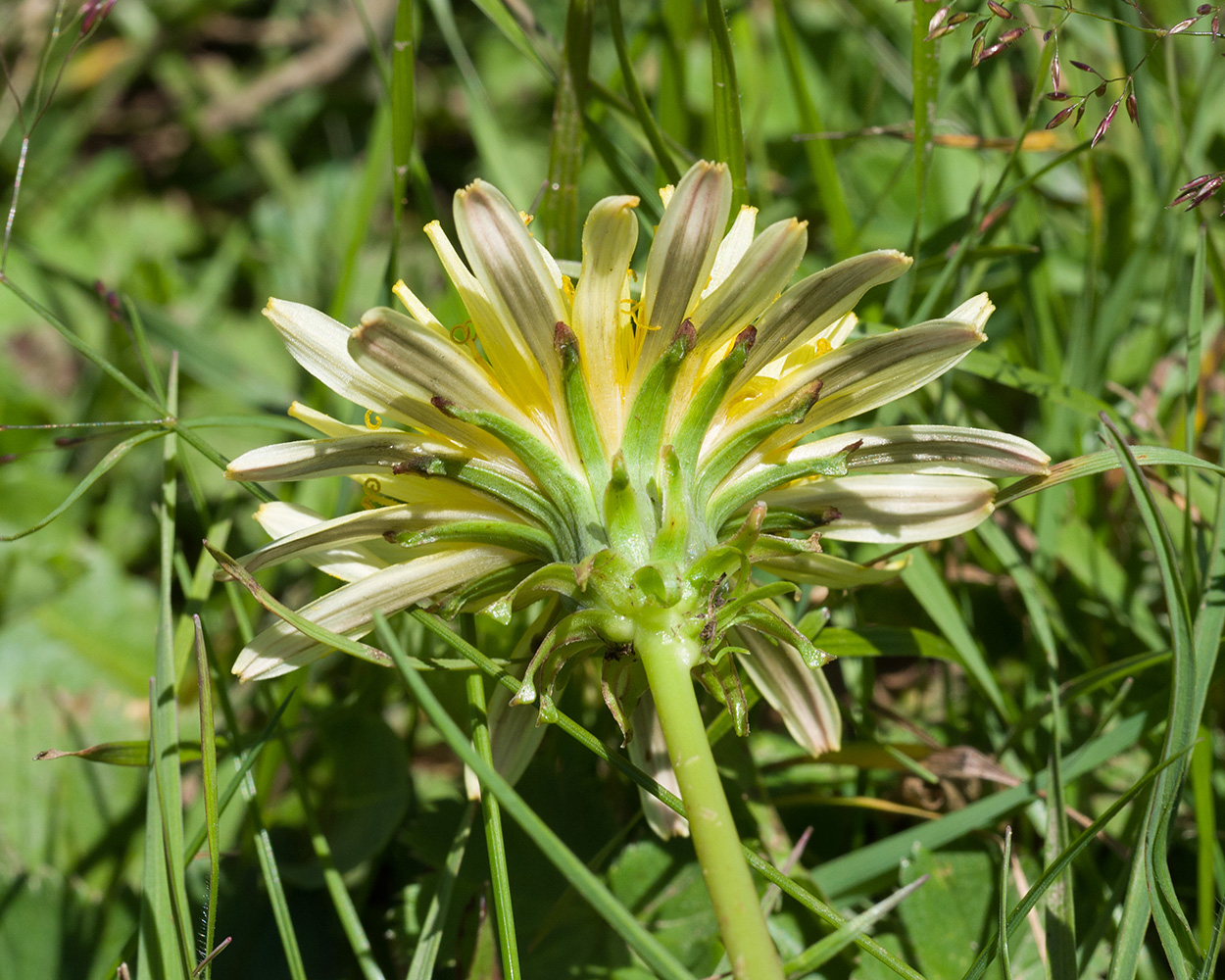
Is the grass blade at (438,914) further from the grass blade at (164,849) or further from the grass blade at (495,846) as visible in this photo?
the grass blade at (164,849)

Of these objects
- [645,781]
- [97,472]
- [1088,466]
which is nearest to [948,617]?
[1088,466]

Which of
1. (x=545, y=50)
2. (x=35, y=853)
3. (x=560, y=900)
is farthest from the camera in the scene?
(x=545, y=50)

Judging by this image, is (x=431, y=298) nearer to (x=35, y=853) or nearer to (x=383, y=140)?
(x=383, y=140)

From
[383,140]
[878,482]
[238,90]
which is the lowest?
[878,482]

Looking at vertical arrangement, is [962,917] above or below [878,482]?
below

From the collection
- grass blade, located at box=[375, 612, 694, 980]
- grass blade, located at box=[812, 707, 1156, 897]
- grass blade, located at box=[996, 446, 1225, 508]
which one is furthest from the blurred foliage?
grass blade, located at box=[375, 612, 694, 980]

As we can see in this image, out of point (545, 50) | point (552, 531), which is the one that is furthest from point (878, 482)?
point (545, 50)

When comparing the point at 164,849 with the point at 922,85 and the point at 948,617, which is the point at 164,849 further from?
the point at 922,85
